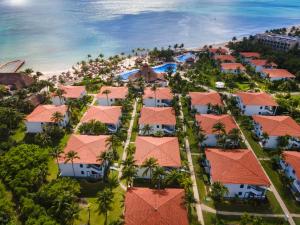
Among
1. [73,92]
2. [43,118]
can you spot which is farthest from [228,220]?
[73,92]

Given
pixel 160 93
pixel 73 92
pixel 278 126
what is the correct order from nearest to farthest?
pixel 278 126, pixel 160 93, pixel 73 92

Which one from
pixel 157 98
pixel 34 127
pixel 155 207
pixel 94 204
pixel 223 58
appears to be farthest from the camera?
pixel 223 58

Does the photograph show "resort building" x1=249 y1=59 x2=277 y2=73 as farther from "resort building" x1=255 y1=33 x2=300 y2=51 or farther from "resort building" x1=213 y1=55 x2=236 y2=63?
"resort building" x1=255 y1=33 x2=300 y2=51

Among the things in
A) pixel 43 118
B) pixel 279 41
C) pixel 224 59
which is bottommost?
pixel 224 59

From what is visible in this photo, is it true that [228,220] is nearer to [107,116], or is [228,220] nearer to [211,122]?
[211,122]

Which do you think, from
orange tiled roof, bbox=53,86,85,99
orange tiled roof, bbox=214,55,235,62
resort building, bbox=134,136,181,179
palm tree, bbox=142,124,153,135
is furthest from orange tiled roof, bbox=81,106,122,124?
orange tiled roof, bbox=214,55,235,62

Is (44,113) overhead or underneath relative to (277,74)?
overhead
